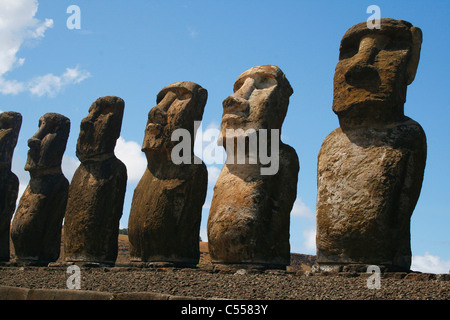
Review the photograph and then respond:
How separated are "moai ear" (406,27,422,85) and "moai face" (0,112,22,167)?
365 inches

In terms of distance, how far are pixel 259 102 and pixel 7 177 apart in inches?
285

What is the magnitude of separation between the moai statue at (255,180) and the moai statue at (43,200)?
→ 4710 millimetres

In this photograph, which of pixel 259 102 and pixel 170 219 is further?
pixel 170 219

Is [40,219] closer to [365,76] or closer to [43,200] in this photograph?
[43,200]

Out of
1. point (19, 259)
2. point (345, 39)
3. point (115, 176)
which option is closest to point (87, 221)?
point (115, 176)

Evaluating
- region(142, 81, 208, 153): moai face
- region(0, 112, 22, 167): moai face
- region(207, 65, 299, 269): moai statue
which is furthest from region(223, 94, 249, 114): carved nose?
region(0, 112, 22, 167): moai face

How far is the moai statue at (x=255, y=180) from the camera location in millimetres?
7820

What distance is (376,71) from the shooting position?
288 inches

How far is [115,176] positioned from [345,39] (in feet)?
15.5

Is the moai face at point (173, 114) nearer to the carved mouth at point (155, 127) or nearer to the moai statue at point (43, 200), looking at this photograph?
the carved mouth at point (155, 127)

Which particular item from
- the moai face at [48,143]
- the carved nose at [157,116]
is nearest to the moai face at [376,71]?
the carved nose at [157,116]

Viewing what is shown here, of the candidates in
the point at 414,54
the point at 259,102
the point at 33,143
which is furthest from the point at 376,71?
the point at 33,143

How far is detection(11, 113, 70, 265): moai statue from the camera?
11578 millimetres
